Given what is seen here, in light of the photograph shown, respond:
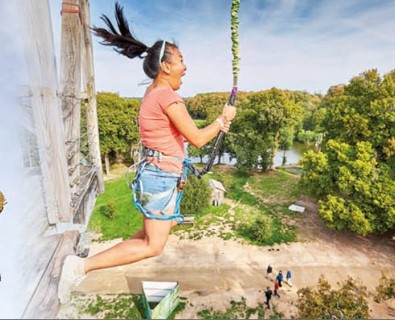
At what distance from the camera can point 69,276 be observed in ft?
3.63

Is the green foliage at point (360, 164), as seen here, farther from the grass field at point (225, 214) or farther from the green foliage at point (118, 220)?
the green foliage at point (118, 220)

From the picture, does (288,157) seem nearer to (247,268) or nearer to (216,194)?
(216,194)

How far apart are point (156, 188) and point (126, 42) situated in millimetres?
586

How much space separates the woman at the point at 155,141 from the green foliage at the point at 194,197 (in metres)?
7.36

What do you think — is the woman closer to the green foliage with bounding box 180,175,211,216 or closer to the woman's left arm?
the woman's left arm

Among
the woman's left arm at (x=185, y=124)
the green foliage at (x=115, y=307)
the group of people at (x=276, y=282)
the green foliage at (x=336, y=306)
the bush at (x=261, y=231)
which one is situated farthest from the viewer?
the bush at (x=261, y=231)

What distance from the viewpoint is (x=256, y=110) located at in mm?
12625

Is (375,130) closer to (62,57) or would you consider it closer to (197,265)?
(197,265)

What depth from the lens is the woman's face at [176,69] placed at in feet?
3.57

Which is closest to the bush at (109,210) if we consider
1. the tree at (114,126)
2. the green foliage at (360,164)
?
the tree at (114,126)

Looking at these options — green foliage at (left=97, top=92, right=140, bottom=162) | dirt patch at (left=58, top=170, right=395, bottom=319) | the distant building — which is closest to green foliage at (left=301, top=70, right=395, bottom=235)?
dirt patch at (left=58, top=170, right=395, bottom=319)

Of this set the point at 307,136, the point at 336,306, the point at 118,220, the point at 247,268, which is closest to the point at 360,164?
the point at 247,268

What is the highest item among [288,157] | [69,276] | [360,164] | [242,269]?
[69,276]

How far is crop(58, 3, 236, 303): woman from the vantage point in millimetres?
1071
